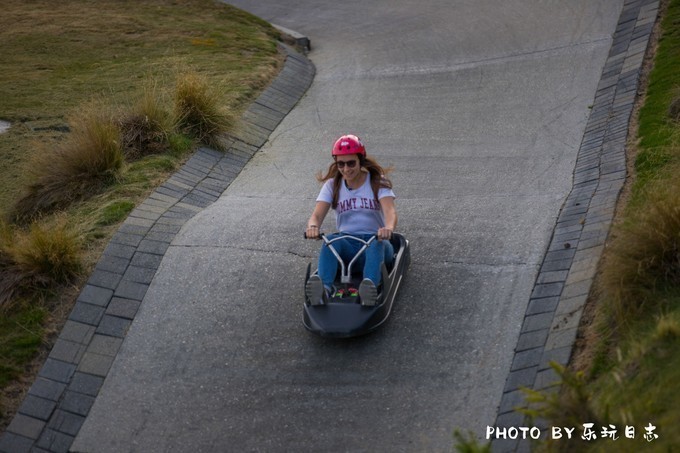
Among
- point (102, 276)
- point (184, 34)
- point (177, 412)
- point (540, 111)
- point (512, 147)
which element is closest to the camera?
point (177, 412)

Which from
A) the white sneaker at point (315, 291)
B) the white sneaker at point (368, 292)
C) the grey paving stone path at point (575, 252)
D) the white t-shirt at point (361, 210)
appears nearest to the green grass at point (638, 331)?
the grey paving stone path at point (575, 252)

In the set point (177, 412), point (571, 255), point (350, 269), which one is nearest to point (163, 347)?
point (177, 412)

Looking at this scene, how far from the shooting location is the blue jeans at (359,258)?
25.0 feet

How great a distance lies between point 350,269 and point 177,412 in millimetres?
1803

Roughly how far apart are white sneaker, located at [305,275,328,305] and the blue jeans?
20 cm

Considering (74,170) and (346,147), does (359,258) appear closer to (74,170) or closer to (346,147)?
(346,147)

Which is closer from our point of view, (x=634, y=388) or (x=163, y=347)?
(x=634, y=388)

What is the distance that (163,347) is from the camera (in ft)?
26.4

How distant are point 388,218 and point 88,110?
454cm

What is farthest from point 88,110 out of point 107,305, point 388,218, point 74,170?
point 388,218

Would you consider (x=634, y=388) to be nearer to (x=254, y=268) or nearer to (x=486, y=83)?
(x=254, y=268)

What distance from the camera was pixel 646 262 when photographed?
6715mm

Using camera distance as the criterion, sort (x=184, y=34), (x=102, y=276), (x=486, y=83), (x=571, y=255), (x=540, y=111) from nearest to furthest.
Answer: (x=571, y=255) → (x=102, y=276) → (x=540, y=111) → (x=486, y=83) → (x=184, y=34)

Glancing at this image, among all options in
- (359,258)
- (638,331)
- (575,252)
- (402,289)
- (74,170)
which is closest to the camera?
(638,331)
